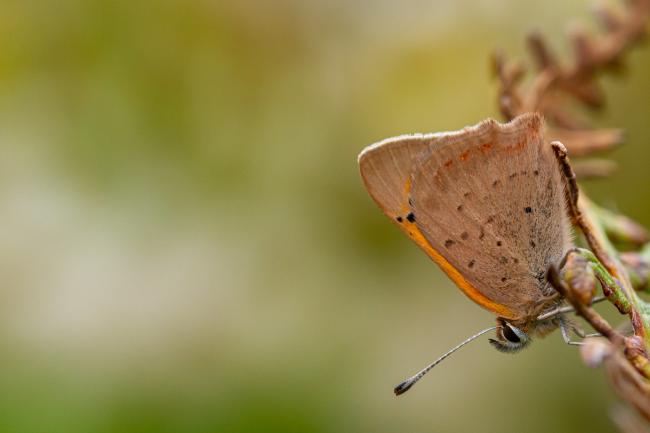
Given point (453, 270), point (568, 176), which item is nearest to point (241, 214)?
point (453, 270)

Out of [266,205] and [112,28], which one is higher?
[112,28]

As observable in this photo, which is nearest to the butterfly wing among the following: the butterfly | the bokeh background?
the butterfly

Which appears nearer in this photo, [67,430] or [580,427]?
[67,430]

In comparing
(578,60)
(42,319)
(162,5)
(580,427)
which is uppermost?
(162,5)

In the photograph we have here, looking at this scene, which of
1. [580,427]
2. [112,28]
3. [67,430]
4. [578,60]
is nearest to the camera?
[578,60]

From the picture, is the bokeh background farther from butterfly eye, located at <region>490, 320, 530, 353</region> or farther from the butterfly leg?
the butterfly leg

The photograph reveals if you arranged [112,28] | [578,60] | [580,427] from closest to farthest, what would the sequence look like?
[578,60] → [580,427] → [112,28]

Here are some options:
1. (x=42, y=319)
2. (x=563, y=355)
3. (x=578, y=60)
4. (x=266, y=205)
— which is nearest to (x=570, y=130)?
(x=578, y=60)

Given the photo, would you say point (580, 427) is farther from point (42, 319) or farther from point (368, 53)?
point (42, 319)
